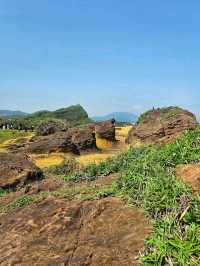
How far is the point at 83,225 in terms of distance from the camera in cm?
940

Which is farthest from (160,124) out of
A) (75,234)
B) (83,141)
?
(75,234)

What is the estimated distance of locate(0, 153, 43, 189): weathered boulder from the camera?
22172 mm

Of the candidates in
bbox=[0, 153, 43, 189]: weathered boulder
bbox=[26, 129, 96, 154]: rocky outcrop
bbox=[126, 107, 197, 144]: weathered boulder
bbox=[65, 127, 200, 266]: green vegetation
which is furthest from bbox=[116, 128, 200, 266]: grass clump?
bbox=[26, 129, 96, 154]: rocky outcrop

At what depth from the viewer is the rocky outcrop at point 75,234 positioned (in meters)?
8.05

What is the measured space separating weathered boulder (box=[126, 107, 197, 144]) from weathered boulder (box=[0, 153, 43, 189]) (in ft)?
67.8

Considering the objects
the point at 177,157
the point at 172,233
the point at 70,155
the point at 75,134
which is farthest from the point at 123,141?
the point at 172,233

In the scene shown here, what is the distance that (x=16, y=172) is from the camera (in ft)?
75.0

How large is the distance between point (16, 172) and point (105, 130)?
35712mm

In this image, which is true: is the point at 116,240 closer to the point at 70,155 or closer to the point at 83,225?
the point at 83,225

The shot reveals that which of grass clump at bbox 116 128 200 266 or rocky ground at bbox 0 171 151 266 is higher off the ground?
grass clump at bbox 116 128 200 266

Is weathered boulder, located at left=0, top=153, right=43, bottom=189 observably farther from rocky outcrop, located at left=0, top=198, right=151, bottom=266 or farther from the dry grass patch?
the dry grass patch

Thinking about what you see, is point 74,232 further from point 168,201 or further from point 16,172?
point 16,172

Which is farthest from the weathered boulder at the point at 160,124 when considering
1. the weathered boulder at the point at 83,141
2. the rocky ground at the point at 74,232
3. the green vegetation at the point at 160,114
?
the rocky ground at the point at 74,232

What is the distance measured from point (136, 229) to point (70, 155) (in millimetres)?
36911
